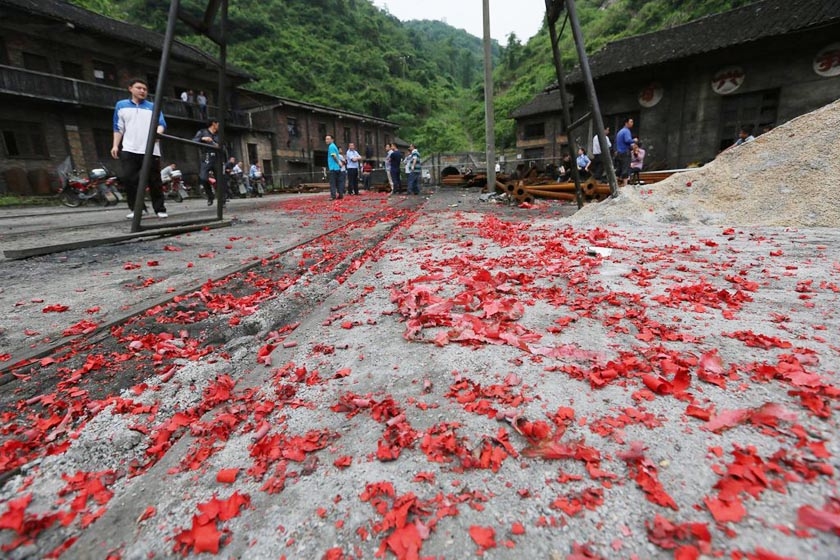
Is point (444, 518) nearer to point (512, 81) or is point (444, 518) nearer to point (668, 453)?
point (668, 453)

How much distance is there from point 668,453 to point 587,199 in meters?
8.71

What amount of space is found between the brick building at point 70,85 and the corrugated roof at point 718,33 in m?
15.8

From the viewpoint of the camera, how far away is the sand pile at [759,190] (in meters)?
4.68

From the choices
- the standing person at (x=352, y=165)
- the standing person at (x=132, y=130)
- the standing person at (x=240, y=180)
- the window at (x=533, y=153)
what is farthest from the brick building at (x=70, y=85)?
the window at (x=533, y=153)

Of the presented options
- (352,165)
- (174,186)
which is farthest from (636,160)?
(174,186)

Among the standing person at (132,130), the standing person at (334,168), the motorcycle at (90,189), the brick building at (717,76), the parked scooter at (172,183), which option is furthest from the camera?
the parked scooter at (172,183)

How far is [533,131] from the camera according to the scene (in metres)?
32.7

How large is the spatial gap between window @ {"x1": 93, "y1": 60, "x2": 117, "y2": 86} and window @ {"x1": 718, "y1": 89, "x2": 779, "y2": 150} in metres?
28.1

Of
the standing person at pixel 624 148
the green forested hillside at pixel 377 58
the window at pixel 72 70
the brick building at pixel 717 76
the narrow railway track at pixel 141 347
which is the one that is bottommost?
the narrow railway track at pixel 141 347

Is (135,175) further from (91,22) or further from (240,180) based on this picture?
(91,22)

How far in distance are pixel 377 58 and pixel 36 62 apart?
146 feet

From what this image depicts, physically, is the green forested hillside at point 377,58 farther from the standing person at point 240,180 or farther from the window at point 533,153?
the standing person at point 240,180

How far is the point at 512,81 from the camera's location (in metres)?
59.9

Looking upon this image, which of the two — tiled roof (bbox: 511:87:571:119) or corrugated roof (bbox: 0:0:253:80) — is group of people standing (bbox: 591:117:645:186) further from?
tiled roof (bbox: 511:87:571:119)
